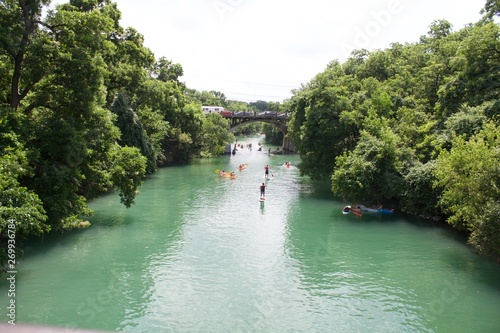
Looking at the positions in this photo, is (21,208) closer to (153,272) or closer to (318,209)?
(153,272)

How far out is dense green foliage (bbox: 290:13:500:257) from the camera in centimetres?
1788

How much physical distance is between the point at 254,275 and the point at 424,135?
18945mm

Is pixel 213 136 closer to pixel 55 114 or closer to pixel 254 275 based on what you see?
pixel 55 114

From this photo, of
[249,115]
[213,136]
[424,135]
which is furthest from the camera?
[249,115]

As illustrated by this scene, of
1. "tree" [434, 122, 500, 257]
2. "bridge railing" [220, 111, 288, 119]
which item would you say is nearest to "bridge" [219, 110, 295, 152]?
"bridge railing" [220, 111, 288, 119]

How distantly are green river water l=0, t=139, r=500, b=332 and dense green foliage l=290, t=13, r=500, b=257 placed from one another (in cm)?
228

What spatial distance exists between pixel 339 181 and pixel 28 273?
19551 mm

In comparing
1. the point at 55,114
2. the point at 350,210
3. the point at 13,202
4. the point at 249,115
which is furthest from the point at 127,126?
the point at 249,115

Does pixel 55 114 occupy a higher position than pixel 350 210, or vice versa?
pixel 55 114

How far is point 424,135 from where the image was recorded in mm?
29062

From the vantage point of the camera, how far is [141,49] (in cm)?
2888

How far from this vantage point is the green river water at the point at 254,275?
42.1 feet

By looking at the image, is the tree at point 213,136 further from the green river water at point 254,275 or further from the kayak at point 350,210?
the kayak at point 350,210

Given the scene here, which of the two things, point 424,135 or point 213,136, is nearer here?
point 424,135
